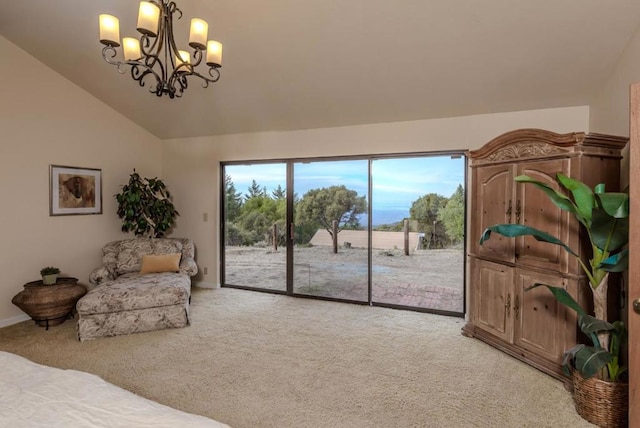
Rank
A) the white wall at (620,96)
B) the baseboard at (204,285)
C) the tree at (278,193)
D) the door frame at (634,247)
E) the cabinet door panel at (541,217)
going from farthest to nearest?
the baseboard at (204,285)
the tree at (278,193)
the cabinet door panel at (541,217)
the white wall at (620,96)
the door frame at (634,247)

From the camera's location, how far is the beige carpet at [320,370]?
224cm

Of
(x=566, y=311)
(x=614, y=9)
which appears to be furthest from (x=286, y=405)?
(x=614, y=9)

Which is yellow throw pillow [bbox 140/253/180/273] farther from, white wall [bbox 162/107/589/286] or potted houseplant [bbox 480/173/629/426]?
potted houseplant [bbox 480/173/629/426]

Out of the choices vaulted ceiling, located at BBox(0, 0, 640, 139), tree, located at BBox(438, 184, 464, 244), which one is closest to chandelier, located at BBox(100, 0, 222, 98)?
vaulted ceiling, located at BBox(0, 0, 640, 139)

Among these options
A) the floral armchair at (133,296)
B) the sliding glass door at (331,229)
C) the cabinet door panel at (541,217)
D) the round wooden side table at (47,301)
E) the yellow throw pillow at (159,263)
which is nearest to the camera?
the cabinet door panel at (541,217)

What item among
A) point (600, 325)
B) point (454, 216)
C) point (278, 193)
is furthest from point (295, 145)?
point (600, 325)

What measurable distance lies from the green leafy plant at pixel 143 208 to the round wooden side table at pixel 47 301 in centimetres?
126

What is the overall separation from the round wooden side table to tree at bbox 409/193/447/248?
13.4 feet

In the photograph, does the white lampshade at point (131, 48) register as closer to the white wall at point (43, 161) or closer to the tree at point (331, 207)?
the white wall at point (43, 161)

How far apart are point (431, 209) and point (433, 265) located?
706mm

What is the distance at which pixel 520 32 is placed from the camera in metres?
2.71

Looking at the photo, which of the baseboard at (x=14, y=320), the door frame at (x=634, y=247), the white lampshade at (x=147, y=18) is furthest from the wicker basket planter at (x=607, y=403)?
the baseboard at (x=14, y=320)

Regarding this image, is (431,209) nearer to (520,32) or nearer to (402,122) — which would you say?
(402,122)

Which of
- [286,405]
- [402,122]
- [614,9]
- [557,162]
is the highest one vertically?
[614,9]
